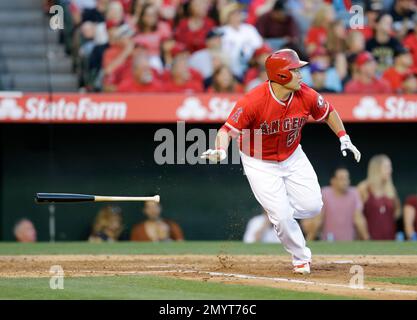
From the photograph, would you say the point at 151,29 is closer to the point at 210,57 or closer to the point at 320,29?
the point at 210,57

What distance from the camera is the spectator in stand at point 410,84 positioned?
15.0 meters

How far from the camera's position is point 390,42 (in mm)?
15781

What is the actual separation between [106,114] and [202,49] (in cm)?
205

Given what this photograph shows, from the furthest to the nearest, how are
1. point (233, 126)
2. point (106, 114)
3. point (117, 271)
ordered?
1. point (106, 114)
2. point (117, 271)
3. point (233, 126)

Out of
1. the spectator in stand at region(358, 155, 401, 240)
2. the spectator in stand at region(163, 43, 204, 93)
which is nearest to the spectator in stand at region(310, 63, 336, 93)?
the spectator in stand at region(358, 155, 401, 240)

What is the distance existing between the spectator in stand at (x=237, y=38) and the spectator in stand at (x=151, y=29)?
89 centimetres

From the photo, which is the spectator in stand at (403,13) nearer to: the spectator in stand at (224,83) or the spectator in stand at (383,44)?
the spectator in stand at (383,44)

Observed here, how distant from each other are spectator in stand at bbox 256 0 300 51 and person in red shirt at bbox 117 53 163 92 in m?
2.05

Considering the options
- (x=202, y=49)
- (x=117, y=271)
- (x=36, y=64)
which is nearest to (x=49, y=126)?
(x=36, y=64)

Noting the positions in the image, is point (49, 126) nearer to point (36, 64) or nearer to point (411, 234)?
point (36, 64)

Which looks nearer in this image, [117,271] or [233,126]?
[233,126]

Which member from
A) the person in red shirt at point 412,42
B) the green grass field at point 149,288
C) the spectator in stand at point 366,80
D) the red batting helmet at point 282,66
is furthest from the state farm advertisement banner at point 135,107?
the red batting helmet at point 282,66

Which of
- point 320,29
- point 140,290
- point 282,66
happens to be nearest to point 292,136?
point 282,66
